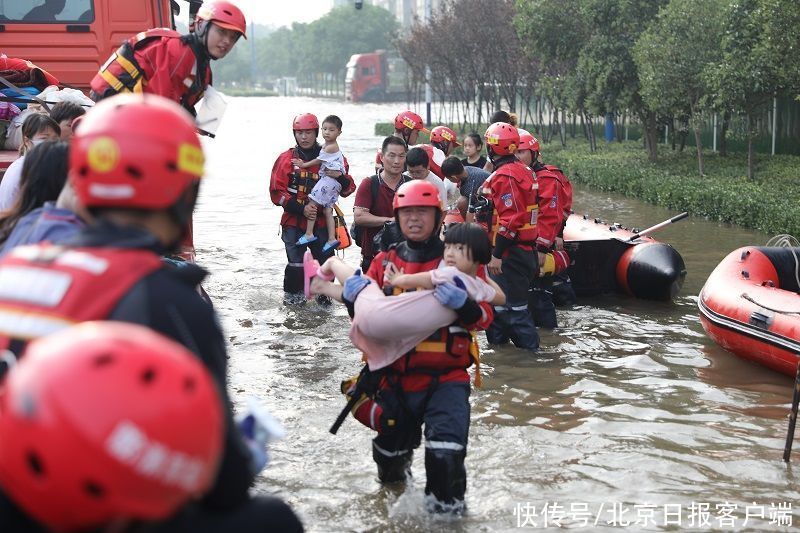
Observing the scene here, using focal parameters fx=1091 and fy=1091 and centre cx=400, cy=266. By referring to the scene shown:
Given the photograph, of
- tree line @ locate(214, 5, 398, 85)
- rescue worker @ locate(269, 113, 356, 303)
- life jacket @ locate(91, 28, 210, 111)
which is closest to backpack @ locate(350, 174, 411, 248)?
rescue worker @ locate(269, 113, 356, 303)

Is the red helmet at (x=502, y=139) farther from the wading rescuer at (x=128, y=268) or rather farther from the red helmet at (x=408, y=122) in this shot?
the wading rescuer at (x=128, y=268)

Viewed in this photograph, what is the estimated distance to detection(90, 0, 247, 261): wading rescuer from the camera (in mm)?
6422

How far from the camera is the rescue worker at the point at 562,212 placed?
10.2 m

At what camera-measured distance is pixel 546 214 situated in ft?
32.9

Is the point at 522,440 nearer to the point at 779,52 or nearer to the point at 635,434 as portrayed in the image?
the point at 635,434

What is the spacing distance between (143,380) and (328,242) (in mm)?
9381

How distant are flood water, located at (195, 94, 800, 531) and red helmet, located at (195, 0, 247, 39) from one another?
2.71m

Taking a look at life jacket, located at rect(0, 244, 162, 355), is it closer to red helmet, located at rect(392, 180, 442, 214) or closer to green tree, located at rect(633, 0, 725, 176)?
red helmet, located at rect(392, 180, 442, 214)

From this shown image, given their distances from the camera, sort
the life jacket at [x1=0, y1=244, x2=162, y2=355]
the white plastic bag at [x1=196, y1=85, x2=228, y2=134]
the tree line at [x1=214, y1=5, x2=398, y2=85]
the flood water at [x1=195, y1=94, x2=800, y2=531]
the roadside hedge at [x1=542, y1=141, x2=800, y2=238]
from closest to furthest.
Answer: the life jacket at [x1=0, y1=244, x2=162, y2=355]
the flood water at [x1=195, y1=94, x2=800, y2=531]
the white plastic bag at [x1=196, y1=85, x2=228, y2=134]
the roadside hedge at [x1=542, y1=141, x2=800, y2=238]
the tree line at [x1=214, y1=5, x2=398, y2=85]

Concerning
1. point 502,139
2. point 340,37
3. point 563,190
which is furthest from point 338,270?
point 340,37

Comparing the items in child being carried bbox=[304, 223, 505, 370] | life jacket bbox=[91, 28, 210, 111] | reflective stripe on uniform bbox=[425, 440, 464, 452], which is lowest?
reflective stripe on uniform bbox=[425, 440, 464, 452]

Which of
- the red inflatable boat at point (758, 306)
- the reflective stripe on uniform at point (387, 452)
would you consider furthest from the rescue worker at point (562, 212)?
the reflective stripe on uniform at point (387, 452)

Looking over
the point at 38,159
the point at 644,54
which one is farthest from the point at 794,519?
the point at 644,54

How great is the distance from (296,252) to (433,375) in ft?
20.9
